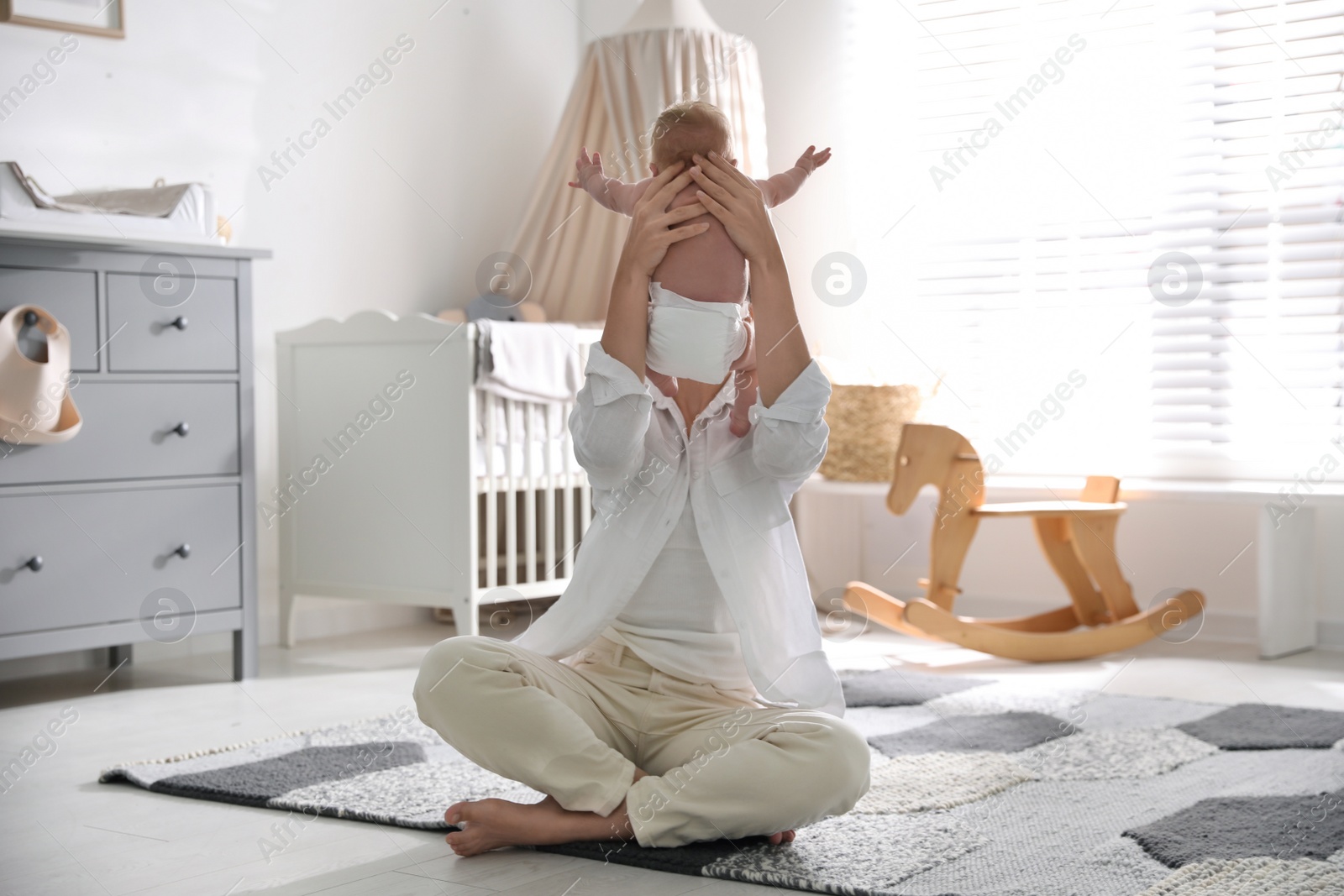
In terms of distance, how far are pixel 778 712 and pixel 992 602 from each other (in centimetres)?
220

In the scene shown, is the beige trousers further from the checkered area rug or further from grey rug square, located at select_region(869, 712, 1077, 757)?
grey rug square, located at select_region(869, 712, 1077, 757)

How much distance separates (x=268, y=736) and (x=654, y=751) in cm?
93

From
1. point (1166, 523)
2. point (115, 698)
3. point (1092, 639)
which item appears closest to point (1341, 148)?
point (1166, 523)

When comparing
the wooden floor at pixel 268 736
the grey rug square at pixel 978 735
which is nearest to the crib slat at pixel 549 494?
the wooden floor at pixel 268 736

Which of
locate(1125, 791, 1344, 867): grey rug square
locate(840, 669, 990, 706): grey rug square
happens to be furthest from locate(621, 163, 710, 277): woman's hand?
locate(840, 669, 990, 706): grey rug square

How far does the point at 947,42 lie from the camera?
3.56 metres

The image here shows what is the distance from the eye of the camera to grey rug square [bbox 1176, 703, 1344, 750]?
78.7 inches

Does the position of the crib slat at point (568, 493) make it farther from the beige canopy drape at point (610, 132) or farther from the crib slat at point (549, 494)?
the beige canopy drape at point (610, 132)

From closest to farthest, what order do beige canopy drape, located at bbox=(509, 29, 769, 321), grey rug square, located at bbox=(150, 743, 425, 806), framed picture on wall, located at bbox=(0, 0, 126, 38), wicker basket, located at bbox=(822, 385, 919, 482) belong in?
1. grey rug square, located at bbox=(150, 743, 425, 806)
2. framed picture on wall, located at bbox=(0, 0, 126, 38)
3. wicker basket, located at bbox=(822, 385, 919, 482)
4. beige canopy drape, located at bbox=(509, 29, 769, 321)

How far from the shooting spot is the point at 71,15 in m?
2.71

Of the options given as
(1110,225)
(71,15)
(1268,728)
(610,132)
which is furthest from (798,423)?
(610,132)

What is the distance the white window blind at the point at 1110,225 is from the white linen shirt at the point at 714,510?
6.40 feet

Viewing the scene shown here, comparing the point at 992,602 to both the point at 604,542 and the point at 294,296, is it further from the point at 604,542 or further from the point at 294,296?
the point at 604,542

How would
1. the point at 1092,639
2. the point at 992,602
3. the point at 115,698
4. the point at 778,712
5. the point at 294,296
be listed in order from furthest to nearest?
the point at 992,602, the point at 294,296, the point at 1092,639, the point at 115,698, the point at 778,712
